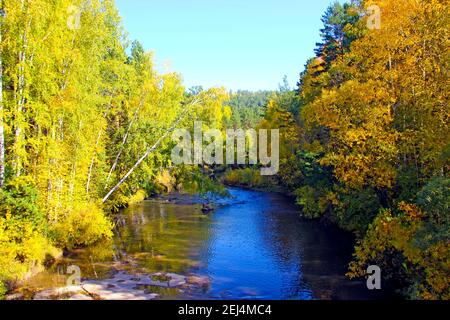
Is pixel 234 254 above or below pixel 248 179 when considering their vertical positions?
below

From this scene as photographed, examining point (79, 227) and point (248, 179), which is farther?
point (248, 179)

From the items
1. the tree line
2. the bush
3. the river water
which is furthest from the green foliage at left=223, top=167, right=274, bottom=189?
the tree line

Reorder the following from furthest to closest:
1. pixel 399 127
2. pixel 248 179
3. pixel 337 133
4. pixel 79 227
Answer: pixel 248 179
pixel 79 227
pixel 337 133
pixel 399 127

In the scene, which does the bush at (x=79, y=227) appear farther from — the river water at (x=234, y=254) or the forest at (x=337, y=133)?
the river water at (x=234, y=254)

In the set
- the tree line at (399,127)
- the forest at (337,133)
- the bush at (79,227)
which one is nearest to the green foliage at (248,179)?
the forest at (337,133)

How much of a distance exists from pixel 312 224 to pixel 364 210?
8.38 meters

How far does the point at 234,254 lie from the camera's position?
2438cm

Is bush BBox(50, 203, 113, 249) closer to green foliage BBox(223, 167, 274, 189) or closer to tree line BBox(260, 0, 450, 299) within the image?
tree line BBox(260, 0, 450, 299)

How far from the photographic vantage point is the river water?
731 inches

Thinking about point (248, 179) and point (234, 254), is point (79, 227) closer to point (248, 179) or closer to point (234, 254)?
point (234, 254)

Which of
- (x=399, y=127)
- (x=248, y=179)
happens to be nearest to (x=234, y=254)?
(x=399, y=127)

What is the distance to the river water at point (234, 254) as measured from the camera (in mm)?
18578

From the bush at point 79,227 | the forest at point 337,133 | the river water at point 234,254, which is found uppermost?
the forest at point 337,133
